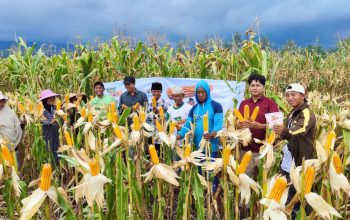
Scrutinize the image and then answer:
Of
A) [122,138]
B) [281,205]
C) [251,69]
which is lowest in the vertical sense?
[281,205]

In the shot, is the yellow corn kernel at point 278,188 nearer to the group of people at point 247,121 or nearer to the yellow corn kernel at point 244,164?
the yellow corn kernel at point 244,164

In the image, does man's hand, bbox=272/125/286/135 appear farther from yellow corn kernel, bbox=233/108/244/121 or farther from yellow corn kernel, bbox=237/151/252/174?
yellow corn kernel, bbox=237/151/252/174

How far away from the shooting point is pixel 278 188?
168 centimetres

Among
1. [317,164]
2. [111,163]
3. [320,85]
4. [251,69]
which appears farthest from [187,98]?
[320,85]

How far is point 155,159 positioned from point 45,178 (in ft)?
2.02

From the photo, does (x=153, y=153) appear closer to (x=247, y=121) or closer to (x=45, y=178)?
(x=45, y=178)

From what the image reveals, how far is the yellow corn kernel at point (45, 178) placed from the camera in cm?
181

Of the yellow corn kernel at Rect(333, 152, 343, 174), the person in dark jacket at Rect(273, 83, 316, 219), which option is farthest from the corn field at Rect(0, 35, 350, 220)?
the person in dark jacket at Rect(273, 83, 316, 219)

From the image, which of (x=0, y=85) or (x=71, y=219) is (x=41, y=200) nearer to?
(x=71, y=219)

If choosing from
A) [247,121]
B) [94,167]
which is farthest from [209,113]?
[94,167]

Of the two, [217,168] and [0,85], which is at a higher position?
[0,85]

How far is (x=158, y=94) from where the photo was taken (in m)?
4.88

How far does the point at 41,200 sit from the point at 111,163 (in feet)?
2.39

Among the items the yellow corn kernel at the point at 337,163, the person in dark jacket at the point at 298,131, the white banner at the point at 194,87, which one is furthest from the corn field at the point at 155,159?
the white banner at the point at 194,87
